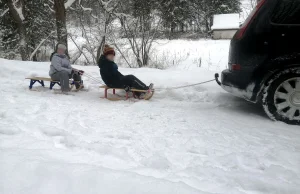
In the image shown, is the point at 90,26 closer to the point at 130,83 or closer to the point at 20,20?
the point at 20,20

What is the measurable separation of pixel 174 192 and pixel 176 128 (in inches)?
77.7

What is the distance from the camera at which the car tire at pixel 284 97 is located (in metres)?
4.47

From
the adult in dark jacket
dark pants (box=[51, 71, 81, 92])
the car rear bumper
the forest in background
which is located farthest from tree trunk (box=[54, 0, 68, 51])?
the car rear bumper

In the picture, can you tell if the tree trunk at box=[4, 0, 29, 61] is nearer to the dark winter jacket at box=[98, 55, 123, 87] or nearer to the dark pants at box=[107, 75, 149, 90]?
the dark winter jacket at box=[98, 55, 123, 87]

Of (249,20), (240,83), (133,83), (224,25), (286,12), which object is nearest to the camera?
(286,12)

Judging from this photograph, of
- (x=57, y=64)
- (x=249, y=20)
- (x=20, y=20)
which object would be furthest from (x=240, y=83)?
(x=20, y=20)

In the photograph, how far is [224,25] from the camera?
3903 centimetres

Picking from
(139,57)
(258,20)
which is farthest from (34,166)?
(139,57)

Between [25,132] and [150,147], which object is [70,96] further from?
[150,147]

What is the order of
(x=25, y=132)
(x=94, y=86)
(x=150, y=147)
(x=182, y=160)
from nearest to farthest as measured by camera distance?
(x=182, y=160) < (x=150, y=147) < (x=25, y=132) < (x=94, y=86)

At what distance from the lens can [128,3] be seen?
43.4 ft

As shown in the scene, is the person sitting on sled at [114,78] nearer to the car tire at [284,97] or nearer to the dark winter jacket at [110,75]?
the dark winter jacket at [110,75]

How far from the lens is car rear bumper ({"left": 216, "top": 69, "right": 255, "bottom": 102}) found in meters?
4.72

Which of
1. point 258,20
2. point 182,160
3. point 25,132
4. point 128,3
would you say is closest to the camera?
point 182,160
